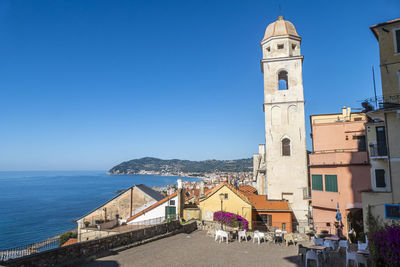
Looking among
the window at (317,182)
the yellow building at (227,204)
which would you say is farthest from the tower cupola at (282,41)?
the yellow building at (227,204)

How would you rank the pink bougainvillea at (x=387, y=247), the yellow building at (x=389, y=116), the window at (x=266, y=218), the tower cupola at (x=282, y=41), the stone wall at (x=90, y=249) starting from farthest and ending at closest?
the tower cupola at (x=282, y=41), the window at (x=266, y=218), the yellow building at (x=389, y=116), the stone wall at (x=90, y=249), the pink bougainvillea at (x=387, y=247)

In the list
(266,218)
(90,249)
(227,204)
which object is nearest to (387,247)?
(90,249)

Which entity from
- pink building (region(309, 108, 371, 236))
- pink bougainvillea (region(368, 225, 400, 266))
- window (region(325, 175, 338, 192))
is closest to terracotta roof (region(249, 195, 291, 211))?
pink building (region(309, 108, 371, 236))

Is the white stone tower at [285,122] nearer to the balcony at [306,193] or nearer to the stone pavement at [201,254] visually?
the balcony at [306,193]

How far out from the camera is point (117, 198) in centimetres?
3434

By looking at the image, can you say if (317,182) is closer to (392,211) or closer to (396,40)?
(392,211)

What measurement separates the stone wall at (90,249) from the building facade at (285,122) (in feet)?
46.2

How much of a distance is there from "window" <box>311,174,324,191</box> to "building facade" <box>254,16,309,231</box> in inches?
194

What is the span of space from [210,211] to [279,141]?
9.87 m

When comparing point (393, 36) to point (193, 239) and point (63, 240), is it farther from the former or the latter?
point (63, 240)

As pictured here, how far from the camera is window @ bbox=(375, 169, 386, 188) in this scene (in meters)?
16.5

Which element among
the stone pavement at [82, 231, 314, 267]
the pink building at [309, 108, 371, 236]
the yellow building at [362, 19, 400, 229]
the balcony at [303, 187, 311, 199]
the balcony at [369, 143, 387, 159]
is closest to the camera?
the stone pavement at [82, 231, 314, 267]

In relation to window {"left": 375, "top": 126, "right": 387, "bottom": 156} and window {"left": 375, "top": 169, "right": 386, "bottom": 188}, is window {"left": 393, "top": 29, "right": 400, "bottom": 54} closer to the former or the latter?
window {"left": 375, "top": 126, "right": 387, "bottom": 156}

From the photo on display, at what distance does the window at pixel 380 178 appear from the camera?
16.5 m
